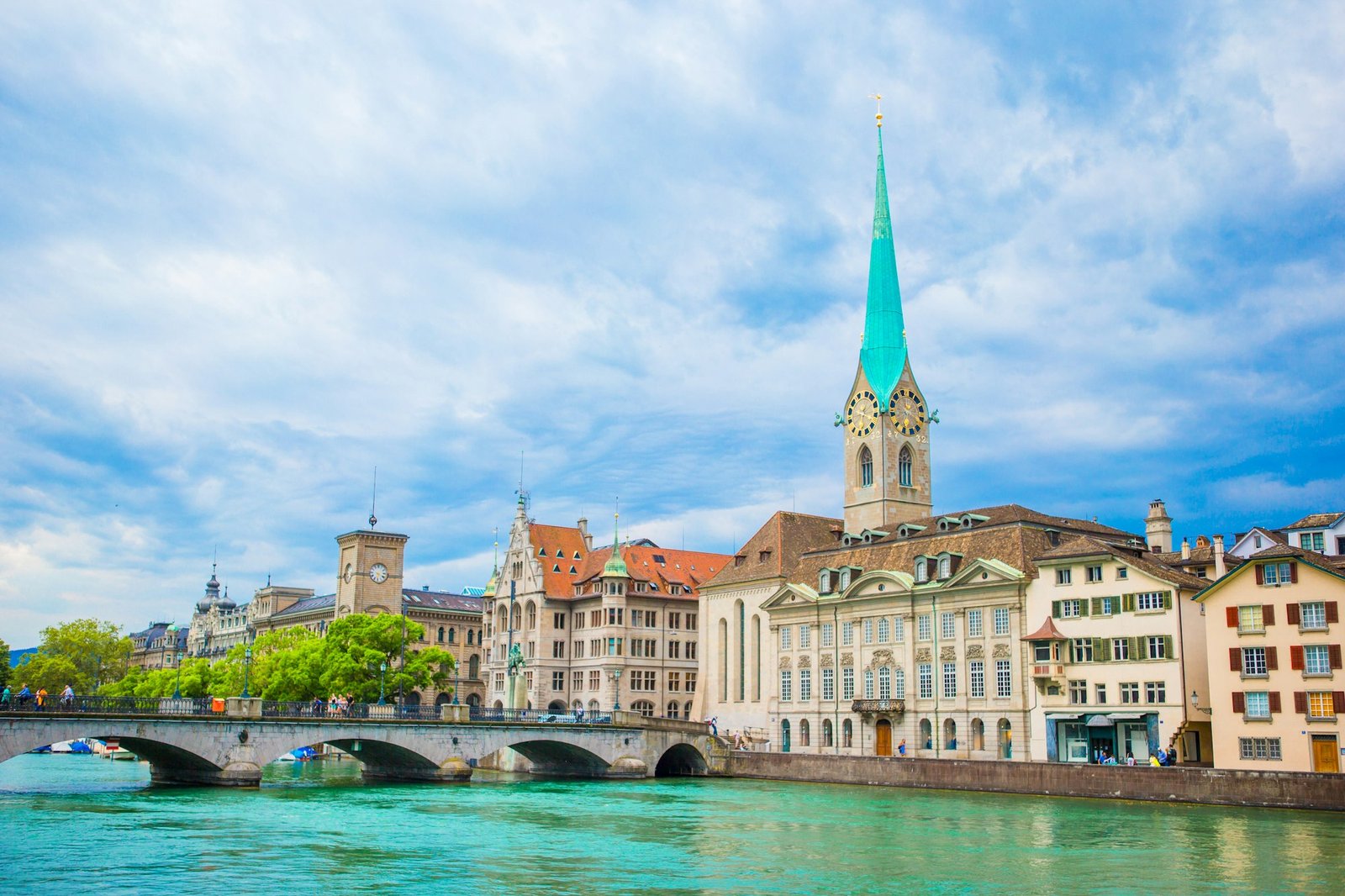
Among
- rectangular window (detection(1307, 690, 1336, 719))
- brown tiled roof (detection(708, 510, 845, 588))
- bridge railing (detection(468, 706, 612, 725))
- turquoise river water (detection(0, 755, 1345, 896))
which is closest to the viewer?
turquoise river water (detection(0, 755, 1345, 896))

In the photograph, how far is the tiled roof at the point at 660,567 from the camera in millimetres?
114938

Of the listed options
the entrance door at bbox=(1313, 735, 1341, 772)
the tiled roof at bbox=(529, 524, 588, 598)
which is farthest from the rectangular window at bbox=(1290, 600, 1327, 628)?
the tiled roof at bbox=(529, 524, 588, 598)

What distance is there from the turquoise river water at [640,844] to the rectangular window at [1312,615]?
9.91 meters

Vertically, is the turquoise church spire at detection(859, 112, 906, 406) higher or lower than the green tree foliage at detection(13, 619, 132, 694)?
higher

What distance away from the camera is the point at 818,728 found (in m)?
88.8

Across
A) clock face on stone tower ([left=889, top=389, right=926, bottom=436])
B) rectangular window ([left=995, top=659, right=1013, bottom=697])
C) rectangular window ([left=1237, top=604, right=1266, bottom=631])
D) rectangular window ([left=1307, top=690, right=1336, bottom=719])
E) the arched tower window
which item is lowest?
rectangular window ([left=1307, top=690, right=1336, bottom=719])

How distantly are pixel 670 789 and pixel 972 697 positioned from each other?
19293mm

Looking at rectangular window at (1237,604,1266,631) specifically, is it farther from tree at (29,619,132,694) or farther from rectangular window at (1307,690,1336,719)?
tree at (29,619,132,694)

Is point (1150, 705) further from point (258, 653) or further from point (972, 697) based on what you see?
point (258, 653)

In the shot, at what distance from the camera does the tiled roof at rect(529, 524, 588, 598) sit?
4592 inches

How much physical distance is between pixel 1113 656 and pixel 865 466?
44.9 meters

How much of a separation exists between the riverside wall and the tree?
289 ft

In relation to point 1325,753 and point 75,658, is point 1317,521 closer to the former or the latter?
point 1325,753

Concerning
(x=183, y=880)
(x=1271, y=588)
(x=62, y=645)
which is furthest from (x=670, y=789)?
(x=62, y=645)
